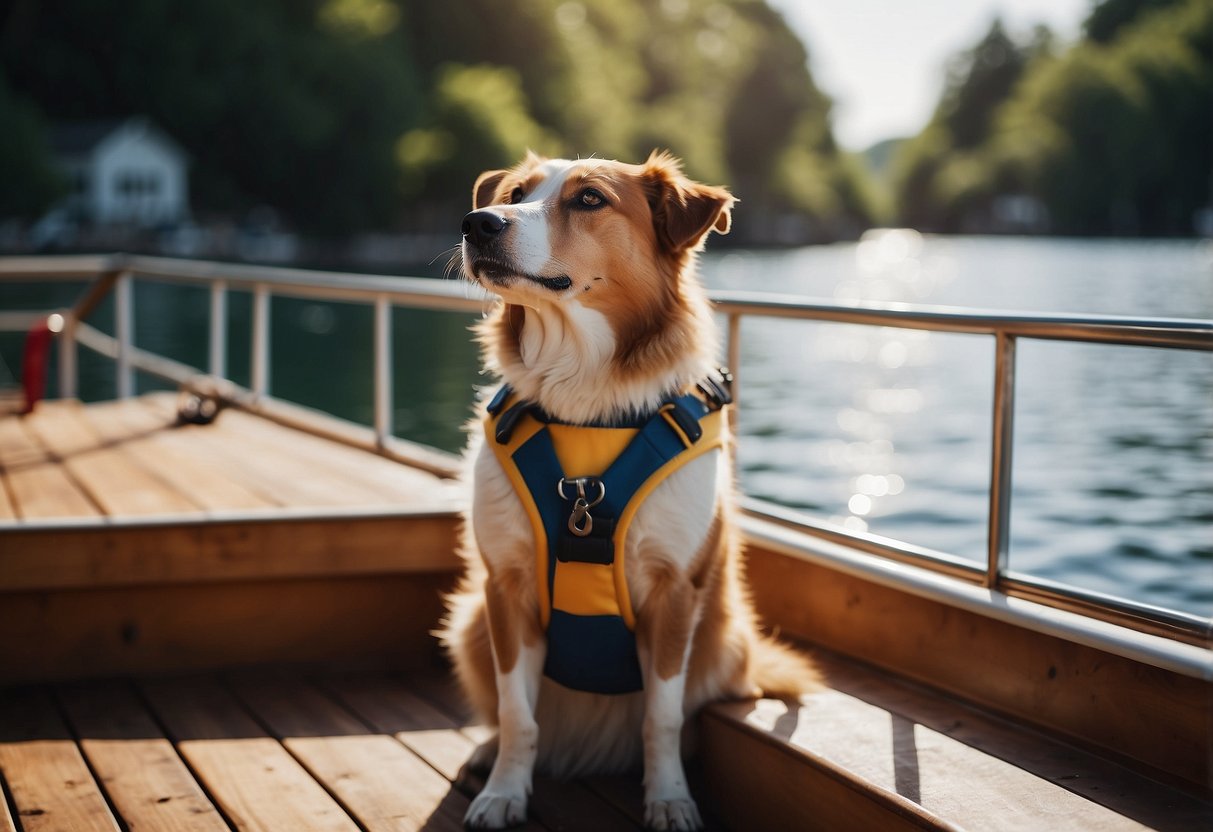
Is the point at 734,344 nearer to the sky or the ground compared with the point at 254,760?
nearer to the sky

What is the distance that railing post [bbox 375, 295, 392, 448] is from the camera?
4.93 metres

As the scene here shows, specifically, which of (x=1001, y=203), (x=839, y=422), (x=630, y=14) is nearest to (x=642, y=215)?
(x=839, y=422)

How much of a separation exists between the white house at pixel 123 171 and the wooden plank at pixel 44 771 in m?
52.8

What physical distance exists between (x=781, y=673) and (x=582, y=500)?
29.4 inches

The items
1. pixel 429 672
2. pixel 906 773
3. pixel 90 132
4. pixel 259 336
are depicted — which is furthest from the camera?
pixel 90 132

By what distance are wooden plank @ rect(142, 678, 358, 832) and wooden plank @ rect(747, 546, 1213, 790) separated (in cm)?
142

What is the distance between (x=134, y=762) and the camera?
311 cm

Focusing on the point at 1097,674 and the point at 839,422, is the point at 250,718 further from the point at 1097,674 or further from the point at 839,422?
the point at 839,422

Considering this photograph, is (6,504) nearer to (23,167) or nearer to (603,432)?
(603,432)

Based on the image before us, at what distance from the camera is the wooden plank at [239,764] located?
2.80m

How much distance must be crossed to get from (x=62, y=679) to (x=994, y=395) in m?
2.70

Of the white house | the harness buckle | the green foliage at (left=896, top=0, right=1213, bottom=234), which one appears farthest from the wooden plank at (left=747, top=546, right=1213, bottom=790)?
the green foliage at (left=896, top=0, right=1213, bottom=234)

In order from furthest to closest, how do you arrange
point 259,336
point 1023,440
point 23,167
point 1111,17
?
point 1111,17 → point 23,167 → point 1023,440 → point 259,336

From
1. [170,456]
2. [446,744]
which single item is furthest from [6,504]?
[446,744]
